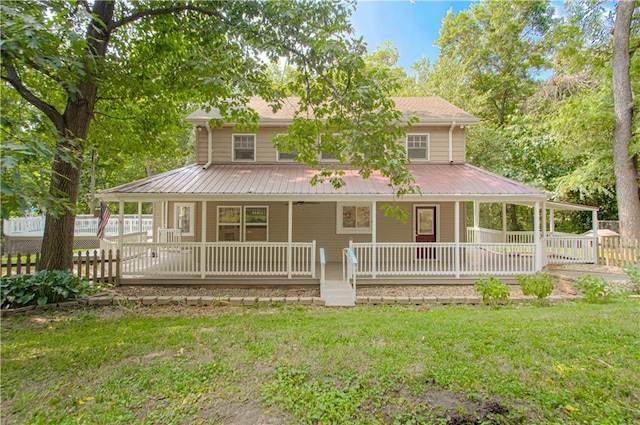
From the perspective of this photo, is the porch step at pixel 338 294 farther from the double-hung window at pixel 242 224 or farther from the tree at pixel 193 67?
the double-hung window at pixel 242 224

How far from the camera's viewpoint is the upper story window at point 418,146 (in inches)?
467

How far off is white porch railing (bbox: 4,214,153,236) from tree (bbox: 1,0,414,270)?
6.10 metres

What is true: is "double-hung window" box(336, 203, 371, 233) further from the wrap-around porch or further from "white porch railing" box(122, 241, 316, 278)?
"white porch railing" box(122, 241, 316, 278)

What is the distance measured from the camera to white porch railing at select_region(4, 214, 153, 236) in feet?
48.9

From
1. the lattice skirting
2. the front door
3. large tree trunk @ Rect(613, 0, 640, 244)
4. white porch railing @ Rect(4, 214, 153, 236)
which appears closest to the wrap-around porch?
the front door

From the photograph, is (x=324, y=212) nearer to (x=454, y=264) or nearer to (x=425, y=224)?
(x=425, y=224)

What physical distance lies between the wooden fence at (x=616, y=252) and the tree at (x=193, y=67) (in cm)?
1064

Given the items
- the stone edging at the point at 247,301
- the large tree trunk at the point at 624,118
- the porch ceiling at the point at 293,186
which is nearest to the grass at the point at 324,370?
the stone edging at the point at 247,301

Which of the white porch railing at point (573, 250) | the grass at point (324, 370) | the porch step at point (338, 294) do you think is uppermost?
the white porch railing at point (573, 250)

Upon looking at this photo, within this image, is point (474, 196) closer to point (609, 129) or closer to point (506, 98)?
point (609, 129)

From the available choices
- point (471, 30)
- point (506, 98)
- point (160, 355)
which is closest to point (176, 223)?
point (160, 355)

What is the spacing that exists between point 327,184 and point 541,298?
631 cm

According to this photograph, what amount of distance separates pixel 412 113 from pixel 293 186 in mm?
5795

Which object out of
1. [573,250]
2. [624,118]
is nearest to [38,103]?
[573,250]
